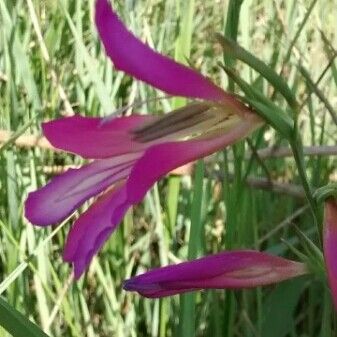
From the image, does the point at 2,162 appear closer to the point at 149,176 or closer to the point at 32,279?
the point at 32,279

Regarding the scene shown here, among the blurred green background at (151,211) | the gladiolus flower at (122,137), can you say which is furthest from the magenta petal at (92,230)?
the blurred green background at (151,211)

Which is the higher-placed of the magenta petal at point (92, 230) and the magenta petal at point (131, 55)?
the magenta petal at point (131, 55)

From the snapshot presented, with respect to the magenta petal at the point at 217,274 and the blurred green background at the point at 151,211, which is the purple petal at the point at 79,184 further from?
the blurred green background at the point at 151,211

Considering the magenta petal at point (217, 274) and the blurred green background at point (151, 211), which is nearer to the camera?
the magenta petal at point (217, 274)

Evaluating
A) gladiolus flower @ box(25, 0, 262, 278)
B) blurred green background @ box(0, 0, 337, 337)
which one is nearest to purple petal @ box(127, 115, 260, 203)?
gladiolus flower @ box(25, 0, 262, 278)

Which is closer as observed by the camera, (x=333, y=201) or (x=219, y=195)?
(x=333, y=201)

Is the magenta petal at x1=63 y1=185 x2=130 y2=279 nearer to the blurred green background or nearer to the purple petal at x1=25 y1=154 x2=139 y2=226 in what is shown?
the purple petal at x1=25 y1=154 x2=139 y2=226

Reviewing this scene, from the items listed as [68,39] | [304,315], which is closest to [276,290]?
[304,315]
